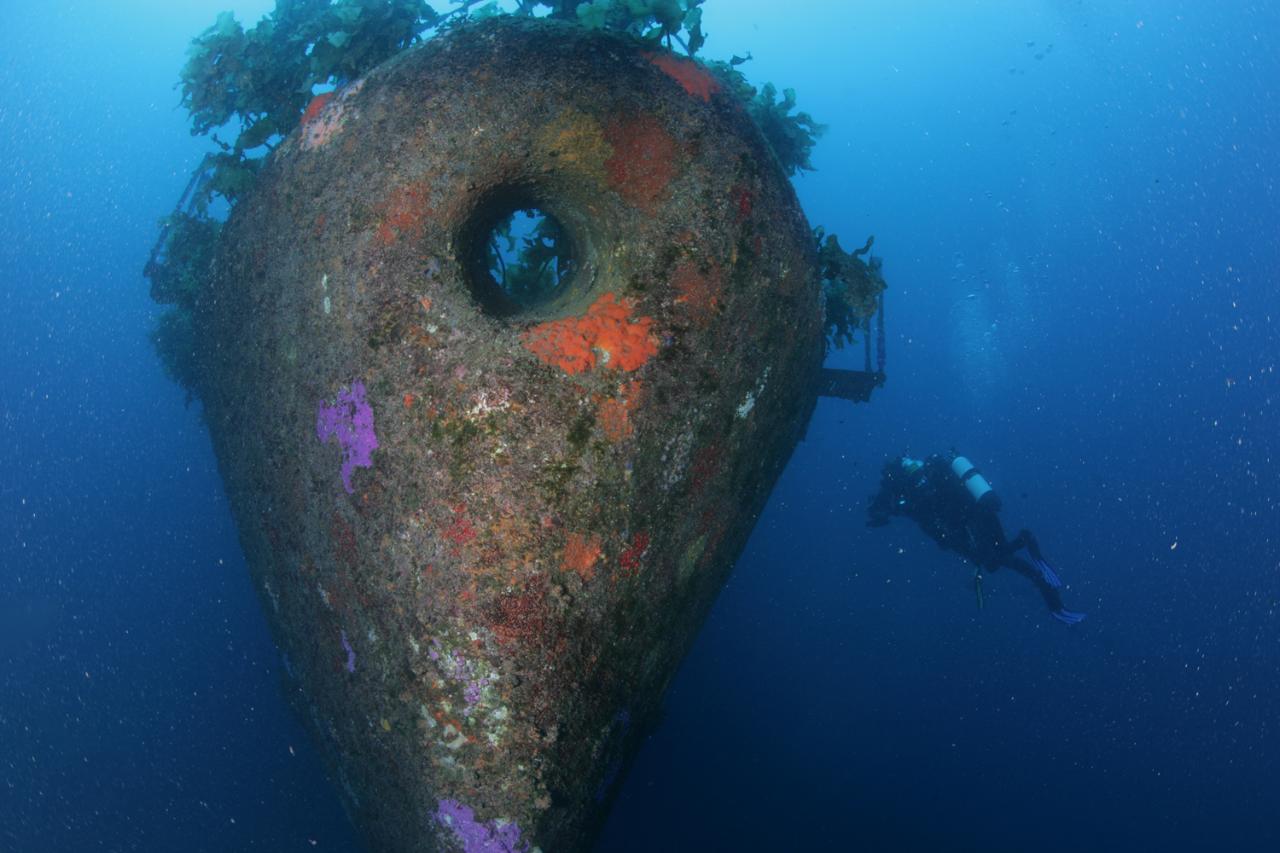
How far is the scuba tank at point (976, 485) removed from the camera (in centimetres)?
1059

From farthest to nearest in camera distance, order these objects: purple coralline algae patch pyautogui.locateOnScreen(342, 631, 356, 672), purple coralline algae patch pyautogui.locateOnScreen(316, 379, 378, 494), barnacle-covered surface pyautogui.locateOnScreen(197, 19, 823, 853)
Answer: purple coralline algae patch pyautogui.locateOnScreen(342, 631, 356, 672) → purple coralline algae patch pyautogui.locateOnScreen(316, 379, 378, 494) → barnacle-covered surface pyautogui.locateOnScreen(197, 19, 823, 853)

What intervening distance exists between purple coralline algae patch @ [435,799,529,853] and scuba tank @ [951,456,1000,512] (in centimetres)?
1030

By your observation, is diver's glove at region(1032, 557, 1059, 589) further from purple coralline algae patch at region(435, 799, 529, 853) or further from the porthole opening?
purple coralline algae patch at region(435, 799, 529, 853)

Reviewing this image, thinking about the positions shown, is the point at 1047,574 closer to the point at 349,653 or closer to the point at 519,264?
the point at 519,264

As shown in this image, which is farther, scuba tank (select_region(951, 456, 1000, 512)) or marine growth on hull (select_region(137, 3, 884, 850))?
scuba tank (select_region(951, 456, 1000, 512))

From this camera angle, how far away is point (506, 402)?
2.38 meters

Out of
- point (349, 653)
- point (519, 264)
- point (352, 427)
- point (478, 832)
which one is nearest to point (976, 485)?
point (519, 264)

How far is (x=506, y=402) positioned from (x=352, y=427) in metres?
0.75

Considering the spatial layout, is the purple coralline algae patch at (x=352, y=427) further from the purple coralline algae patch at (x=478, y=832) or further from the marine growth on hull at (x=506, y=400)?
the purple coralline algae patch at (x=478, y=832)

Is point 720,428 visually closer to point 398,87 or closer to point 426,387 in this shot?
point 426,387

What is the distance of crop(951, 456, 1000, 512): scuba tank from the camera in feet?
34.8

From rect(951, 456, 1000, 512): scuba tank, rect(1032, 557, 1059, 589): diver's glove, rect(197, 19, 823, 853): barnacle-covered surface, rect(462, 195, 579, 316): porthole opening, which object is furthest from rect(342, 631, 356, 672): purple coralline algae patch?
rect(1032, 557, 1059, 589): diver's glove

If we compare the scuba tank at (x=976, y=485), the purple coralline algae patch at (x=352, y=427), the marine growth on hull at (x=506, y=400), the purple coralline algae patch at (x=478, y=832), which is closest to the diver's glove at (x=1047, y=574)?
the scuba tank at (x=976, y=485)

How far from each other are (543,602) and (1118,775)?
24842mm
